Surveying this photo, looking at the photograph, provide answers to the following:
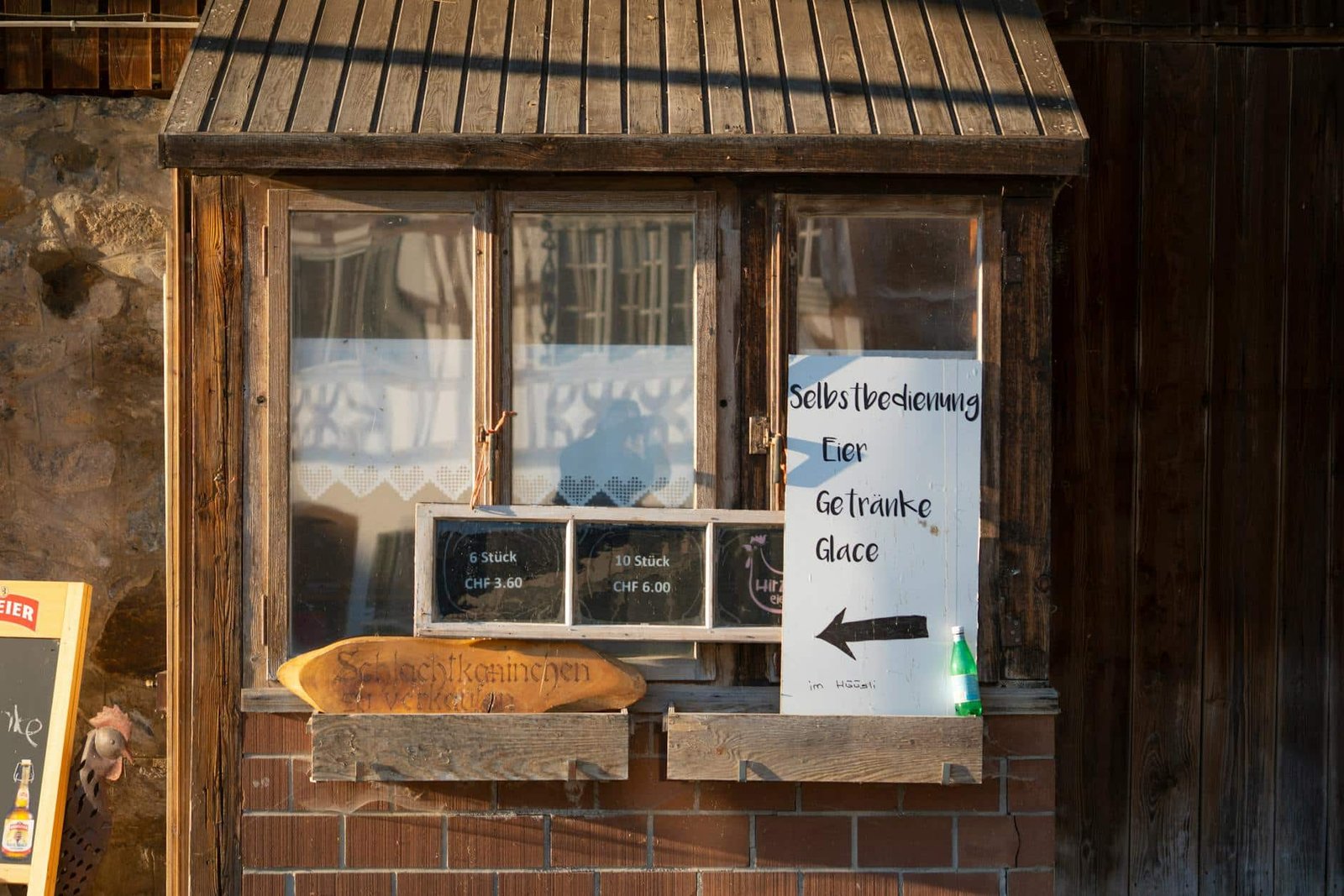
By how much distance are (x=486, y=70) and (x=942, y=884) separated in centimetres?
278

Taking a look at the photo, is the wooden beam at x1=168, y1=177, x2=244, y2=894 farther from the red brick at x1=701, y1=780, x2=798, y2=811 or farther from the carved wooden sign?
the red brick at x1=701, y1=780, x2=798, y2=811

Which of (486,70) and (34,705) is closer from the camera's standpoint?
(486,70)

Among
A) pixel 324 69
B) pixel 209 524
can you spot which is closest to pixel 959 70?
Result: pixel 324 69

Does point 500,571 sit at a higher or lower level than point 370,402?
lower

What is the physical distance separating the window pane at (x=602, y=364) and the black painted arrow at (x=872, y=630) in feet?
1.88

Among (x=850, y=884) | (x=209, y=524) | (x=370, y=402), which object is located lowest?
(x=850, y=884)

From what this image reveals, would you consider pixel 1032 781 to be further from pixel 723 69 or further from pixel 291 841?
pixel 723 69

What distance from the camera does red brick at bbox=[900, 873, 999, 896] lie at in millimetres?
3602

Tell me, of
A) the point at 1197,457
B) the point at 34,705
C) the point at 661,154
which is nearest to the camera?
the point at 661,154

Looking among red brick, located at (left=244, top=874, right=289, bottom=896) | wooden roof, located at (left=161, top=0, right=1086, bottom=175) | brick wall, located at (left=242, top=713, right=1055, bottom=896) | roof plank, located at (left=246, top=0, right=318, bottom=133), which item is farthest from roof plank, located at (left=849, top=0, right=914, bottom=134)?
red brick, located at (left=244, top=874, right=289, bottom=896)

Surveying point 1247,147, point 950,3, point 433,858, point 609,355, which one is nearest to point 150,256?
point 609,355

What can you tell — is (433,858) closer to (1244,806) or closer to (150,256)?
(150,256)

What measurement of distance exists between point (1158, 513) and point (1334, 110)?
1.62 meters

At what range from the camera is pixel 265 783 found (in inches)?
141
